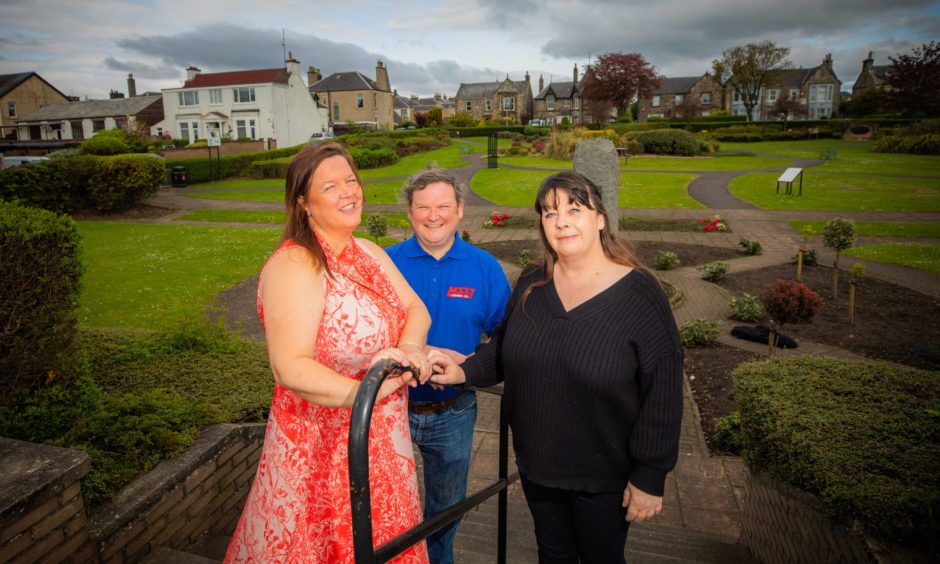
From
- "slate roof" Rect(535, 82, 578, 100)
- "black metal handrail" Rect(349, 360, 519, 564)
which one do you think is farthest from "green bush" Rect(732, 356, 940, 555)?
"slate roof" Rect(535, 82, 578, 100)

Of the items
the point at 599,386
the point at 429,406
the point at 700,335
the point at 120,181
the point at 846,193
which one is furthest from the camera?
the point at 846,193

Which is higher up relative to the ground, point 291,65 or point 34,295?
point 291,65

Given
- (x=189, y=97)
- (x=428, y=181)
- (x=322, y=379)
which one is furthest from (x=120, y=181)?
(x=189, y=97)

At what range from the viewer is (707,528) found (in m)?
4.11

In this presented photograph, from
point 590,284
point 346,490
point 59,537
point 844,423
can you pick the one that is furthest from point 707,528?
point 59,537

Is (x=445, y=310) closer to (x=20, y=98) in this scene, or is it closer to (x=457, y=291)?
(x=457, y=291)

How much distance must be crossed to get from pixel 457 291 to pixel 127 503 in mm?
2133

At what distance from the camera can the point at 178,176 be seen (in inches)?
1073

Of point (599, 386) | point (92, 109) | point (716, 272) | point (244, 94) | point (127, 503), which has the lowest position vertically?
point (716, 272)

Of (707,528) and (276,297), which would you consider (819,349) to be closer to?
(707,528)

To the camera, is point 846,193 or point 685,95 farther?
point 685,95

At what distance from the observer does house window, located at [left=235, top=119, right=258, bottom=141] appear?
4941cm

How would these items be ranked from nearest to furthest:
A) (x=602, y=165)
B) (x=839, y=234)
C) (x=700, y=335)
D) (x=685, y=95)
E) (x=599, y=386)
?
1. (x=599, y=386)
2. (x=700, y=335)
3. (x=602, y=165)
4. (x=839, y=234)
5. (x=685, y=95)

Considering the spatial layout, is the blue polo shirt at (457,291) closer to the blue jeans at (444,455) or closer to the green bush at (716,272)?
the blue jeans at (444,455)
